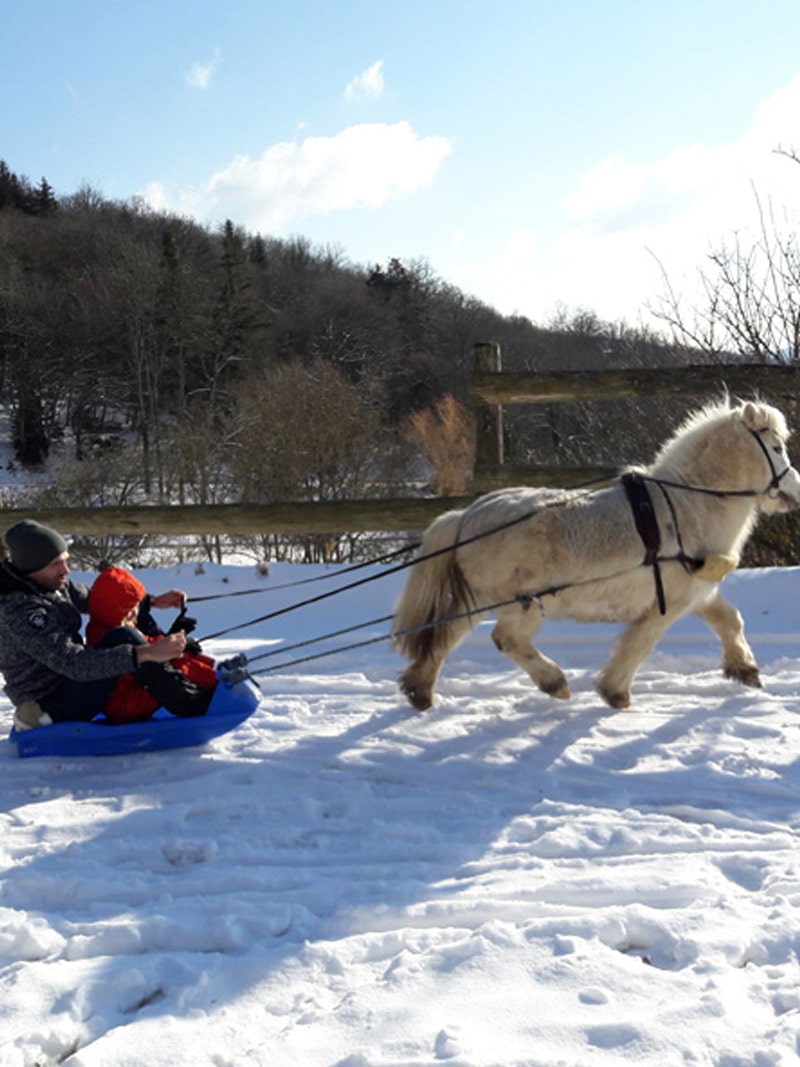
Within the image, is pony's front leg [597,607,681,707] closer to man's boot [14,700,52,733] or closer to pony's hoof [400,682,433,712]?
pony's hoof [400,682,433,712]

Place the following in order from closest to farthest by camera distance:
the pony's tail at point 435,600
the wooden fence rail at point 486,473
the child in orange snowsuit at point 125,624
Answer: the child in orange snowsuit at point 125,624 → the pony's tail at point 435,600 → the wooden fence rail at point 486,473

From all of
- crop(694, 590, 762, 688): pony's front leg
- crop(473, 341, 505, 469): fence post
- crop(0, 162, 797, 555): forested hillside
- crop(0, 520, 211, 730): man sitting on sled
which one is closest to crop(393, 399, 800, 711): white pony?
crop(694, 590, 762, 688): pony's front leg

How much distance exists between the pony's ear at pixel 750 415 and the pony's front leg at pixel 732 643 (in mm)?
963

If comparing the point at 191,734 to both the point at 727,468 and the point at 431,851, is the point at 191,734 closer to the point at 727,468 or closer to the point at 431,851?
the point at 431,851

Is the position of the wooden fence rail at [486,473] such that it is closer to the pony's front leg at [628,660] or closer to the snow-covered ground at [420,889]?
the pony's front leg at [628,660]

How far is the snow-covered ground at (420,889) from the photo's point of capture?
216 cm

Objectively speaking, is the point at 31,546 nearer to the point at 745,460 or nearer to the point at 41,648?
the point at 41,648

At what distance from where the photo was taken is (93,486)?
57.7 ft

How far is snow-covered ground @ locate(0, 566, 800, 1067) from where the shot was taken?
2158 millimetres

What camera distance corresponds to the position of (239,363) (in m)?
38.5

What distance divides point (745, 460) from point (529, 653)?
1.58 meters

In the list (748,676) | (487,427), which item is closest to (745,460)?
(748,676)

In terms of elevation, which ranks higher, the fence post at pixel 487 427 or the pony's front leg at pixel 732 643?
the fence post at pixel 487 427

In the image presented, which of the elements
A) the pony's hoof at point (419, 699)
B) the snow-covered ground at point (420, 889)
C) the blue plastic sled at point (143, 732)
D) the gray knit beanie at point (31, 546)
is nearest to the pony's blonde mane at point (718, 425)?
the snow-covered ground at point (420, 889)
